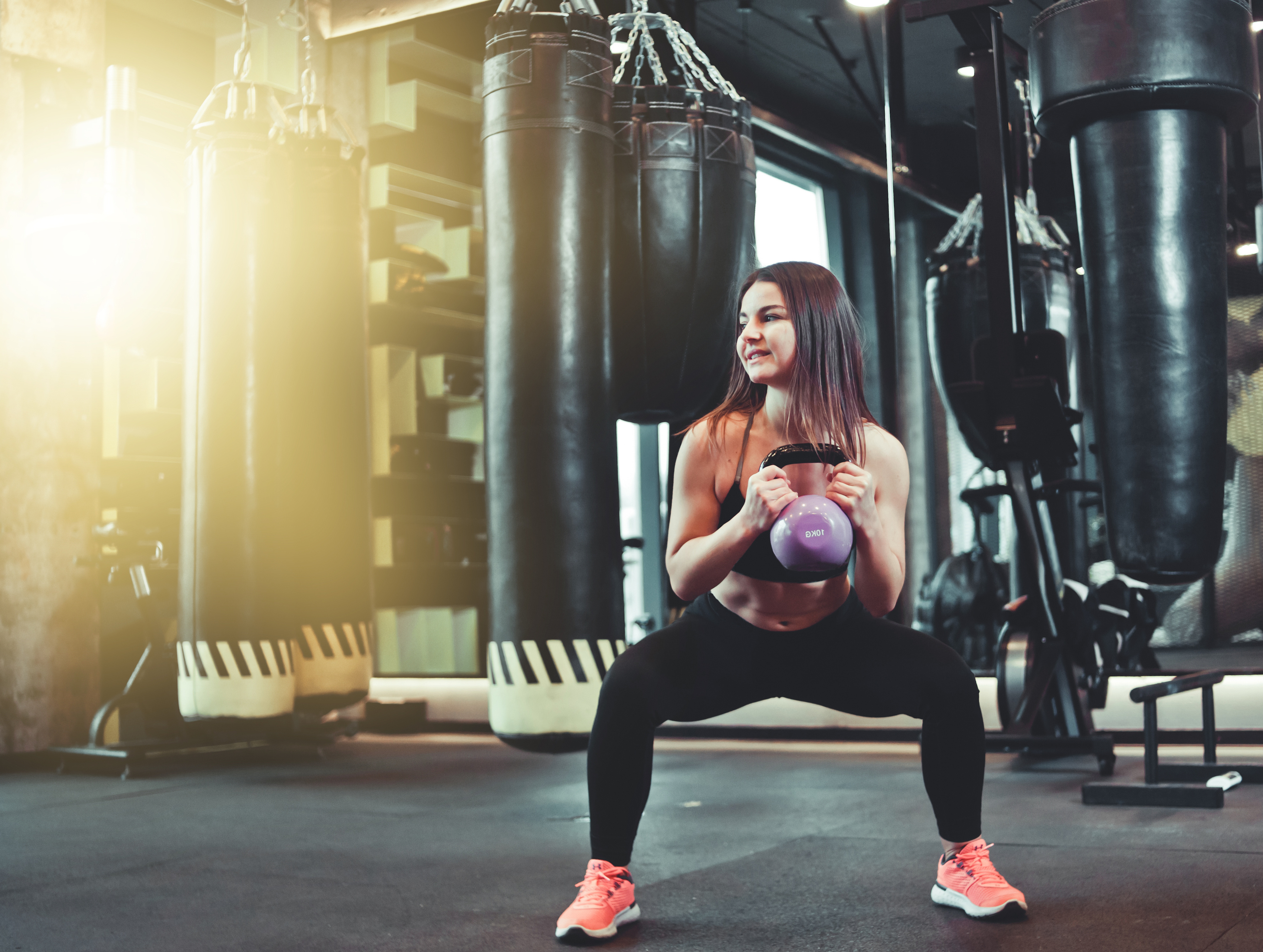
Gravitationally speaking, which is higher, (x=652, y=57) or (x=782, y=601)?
(x=652, y=57)

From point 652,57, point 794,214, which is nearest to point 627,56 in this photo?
point 652,57

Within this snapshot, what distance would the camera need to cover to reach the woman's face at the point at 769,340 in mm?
1804

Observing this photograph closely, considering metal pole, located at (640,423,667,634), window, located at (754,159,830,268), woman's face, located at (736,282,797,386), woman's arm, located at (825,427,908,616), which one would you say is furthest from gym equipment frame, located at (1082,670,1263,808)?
metal pole, located at (640,423,667,634)

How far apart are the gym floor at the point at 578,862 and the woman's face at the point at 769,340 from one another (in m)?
0.85

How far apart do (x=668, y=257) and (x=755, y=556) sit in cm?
94

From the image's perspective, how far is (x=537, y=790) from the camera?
12.0 ft

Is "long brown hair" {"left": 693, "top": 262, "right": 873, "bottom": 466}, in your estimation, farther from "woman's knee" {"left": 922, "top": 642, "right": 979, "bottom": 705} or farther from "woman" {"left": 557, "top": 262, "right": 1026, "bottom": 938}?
"woman's knee" {"left": 922, "top": 642, "right": 979, "bottom": 705}

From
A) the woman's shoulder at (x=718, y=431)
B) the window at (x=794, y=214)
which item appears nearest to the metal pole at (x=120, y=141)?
the woman's shoulder at (x=718, y=431)

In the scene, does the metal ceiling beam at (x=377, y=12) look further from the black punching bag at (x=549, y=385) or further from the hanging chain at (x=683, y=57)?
the black punching bag at (x=549, y=385)

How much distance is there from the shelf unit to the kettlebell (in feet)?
13.9

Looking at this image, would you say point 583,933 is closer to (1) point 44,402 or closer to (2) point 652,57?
(2) point 652,57

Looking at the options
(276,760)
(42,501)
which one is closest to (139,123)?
(42,501)

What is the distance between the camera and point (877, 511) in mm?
1738

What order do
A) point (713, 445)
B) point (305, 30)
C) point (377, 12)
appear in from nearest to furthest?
1. point (713, 445)
2. point (305, 30)
3. point (377, 12)
